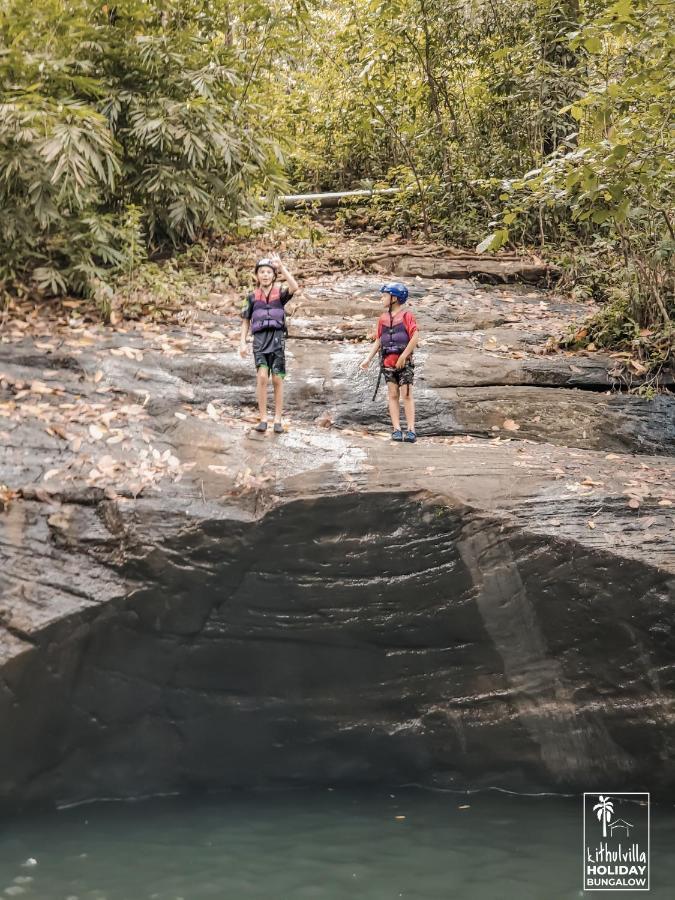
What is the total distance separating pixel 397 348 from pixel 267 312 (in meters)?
1.20

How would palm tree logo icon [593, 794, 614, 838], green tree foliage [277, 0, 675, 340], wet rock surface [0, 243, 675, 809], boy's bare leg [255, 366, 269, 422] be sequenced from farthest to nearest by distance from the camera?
green tree foliage [277, 0, 675, 340] < boy's bare leg [255, 366, 269, 422] < wet rock surface [0, 243, 675, 809] < palm tree logo icon [593, 794, 614, 838]

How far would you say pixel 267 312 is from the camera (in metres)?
7.06

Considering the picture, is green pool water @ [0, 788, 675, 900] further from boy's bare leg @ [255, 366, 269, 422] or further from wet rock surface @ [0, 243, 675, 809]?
boy's bare leg @ [255, 366, 269, 422]

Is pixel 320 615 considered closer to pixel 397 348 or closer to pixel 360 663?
pixel 360 663

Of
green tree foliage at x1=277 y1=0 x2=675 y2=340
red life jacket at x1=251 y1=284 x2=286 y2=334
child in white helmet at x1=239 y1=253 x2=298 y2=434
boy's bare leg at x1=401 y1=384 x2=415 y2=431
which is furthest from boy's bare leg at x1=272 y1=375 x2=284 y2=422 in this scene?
green tree foliage at x1=277 y1=0 x2=675 y2=340

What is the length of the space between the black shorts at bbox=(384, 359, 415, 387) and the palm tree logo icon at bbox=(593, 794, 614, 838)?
3729 millimetres

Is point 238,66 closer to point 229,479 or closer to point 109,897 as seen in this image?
point 229,479

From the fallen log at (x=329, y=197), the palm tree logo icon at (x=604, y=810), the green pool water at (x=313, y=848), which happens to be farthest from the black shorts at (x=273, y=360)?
the fallen log at (x=329, y=197)

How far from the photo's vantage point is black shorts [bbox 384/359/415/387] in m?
7.36

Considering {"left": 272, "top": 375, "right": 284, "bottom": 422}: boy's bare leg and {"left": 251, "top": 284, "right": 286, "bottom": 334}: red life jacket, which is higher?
{"left": 251, "top": 284, "right": 286, "bottom": 334}: red life jacket

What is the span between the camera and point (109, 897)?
4.81 m

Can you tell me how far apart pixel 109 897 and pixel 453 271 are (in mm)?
9318

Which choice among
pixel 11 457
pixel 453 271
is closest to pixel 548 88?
pixel 453 271

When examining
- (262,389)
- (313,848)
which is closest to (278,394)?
(262,389)
